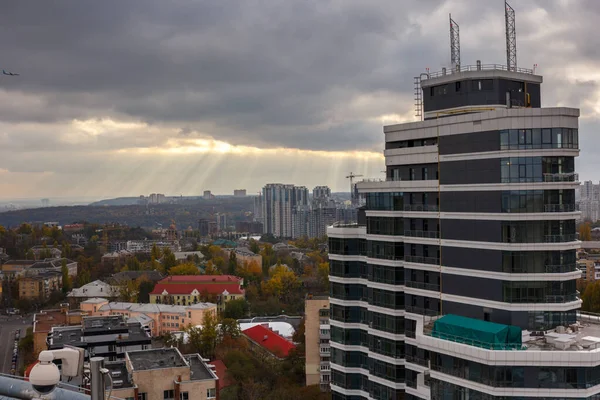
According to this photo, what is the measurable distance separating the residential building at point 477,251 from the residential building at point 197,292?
179 ft

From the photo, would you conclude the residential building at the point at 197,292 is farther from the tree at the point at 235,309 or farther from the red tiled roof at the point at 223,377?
the red tiled roof at the point at 223,377

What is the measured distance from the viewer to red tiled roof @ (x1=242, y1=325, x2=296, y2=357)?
1887 inches

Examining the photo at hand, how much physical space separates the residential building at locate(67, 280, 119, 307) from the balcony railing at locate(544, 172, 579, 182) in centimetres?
6848

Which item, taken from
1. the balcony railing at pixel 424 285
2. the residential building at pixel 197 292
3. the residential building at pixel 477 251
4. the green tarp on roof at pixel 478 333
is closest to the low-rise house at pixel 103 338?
the residential building at pixel 477 251

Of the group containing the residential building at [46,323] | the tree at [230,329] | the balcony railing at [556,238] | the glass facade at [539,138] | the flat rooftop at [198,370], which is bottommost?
the tree at [230,329]

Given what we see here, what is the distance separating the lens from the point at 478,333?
1700cm

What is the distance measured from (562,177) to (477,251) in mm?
3366

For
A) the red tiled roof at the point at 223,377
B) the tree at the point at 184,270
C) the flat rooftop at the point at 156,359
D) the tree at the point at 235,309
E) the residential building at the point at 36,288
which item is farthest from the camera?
the tree at the point at 184,270

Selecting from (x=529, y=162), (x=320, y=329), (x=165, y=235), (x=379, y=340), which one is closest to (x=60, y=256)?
(x=165, y=235)

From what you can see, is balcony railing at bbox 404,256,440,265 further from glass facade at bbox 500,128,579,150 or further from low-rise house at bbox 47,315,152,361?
low-rise house at bbox 47,315,152,361

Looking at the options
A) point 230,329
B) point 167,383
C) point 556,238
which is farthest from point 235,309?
point 556,238

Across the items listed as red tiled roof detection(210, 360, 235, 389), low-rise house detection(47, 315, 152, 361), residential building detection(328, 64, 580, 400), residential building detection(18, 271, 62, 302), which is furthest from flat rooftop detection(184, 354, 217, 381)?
residential building detection(18, 271, 62, 302)

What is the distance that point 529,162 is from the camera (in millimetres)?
18141

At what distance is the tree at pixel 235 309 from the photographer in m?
69.8
